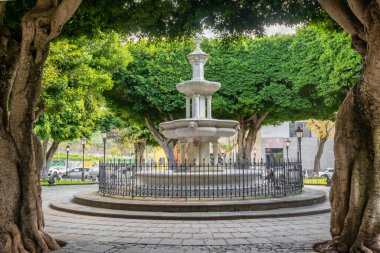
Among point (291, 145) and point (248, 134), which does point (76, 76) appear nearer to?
point (248, 134)

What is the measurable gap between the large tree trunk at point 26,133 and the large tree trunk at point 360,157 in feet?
16.0

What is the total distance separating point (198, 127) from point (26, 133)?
8.62 metres

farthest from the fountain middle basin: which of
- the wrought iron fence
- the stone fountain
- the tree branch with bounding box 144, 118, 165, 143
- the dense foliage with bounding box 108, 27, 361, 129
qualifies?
the tree branch with bounding box 144, 118, 165, 143

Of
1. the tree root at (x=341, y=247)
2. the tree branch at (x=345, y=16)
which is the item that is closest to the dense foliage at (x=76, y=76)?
the tree branch at (x=345, y=16)

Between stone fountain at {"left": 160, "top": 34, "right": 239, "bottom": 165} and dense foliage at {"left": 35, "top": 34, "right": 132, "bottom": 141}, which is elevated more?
dense foliage at {"left": 35, "top": 34, "right": 132, "bottom": 141}

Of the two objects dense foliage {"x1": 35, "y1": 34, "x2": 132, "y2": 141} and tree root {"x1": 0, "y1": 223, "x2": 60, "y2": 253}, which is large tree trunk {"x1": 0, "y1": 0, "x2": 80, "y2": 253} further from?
dense foliage {"x1": 35, "y1": 34, "x2": 132, "y2": 141}

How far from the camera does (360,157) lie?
6215mm

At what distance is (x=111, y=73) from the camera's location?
2558 centimetres

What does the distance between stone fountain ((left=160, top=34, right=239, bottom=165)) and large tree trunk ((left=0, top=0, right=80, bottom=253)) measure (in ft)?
26.9

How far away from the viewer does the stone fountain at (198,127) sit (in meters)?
14.6

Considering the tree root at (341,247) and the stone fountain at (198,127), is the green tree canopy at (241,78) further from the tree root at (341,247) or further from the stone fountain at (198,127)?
the tree root at (341,247)

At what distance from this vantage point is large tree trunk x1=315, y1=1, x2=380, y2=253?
5734mm

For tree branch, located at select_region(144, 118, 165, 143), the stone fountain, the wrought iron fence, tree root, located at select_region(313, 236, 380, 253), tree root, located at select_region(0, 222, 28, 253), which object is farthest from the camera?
tree branch, located at select_region(144, 118, 165, 143)

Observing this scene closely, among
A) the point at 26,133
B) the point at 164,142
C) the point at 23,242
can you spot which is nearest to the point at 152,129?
the point at 164,142
